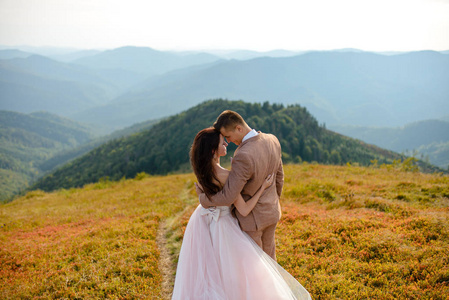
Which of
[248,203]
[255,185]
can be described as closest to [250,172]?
[255,185]

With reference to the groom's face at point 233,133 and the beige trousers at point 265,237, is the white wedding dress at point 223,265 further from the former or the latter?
the groom's face at point 233,133

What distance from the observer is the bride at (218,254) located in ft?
16.1

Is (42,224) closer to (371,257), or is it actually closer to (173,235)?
(173,235)

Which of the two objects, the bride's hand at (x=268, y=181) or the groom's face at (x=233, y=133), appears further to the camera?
the bride's hand at (x=268, y=181)

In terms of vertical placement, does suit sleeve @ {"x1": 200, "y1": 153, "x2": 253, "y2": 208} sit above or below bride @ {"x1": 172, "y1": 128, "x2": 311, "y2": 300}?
above

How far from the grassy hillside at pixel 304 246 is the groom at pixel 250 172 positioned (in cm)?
254

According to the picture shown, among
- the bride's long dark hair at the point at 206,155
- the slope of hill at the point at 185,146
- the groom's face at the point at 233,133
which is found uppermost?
the groom's face at the point at 233,133

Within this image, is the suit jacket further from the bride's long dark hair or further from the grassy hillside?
the grassy hillside

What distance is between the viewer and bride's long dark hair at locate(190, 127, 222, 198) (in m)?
4.79

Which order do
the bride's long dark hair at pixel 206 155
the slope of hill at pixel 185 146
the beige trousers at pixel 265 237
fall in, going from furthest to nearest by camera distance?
the slope of hill at pixel 185 146
the beige trousers at pixel 265 237
the bride's long dark hair at pixel 206 155

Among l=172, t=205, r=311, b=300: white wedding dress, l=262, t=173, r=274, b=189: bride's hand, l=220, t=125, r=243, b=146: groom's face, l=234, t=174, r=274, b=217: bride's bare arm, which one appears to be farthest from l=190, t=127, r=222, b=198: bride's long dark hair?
l=262, t=173, r=274, b=189: bride's hand

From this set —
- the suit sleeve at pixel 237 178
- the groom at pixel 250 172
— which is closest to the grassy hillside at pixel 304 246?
the groom at pixel 250 172

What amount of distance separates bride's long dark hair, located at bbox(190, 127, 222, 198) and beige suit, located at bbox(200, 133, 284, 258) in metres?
0.29

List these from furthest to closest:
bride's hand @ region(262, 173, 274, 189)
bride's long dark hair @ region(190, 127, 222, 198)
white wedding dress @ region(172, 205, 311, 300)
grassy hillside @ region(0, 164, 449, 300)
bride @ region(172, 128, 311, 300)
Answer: grassy hillside @ region(0, 164, 449, 300) < white wedding dress @ region(172, 205, 311, 300) < bride's hand @ region(262, 173, 274, 189) < bride @ region(172, 128, 311, 300) < bride's long dark hair @ region(190, 127, 222, 198)
